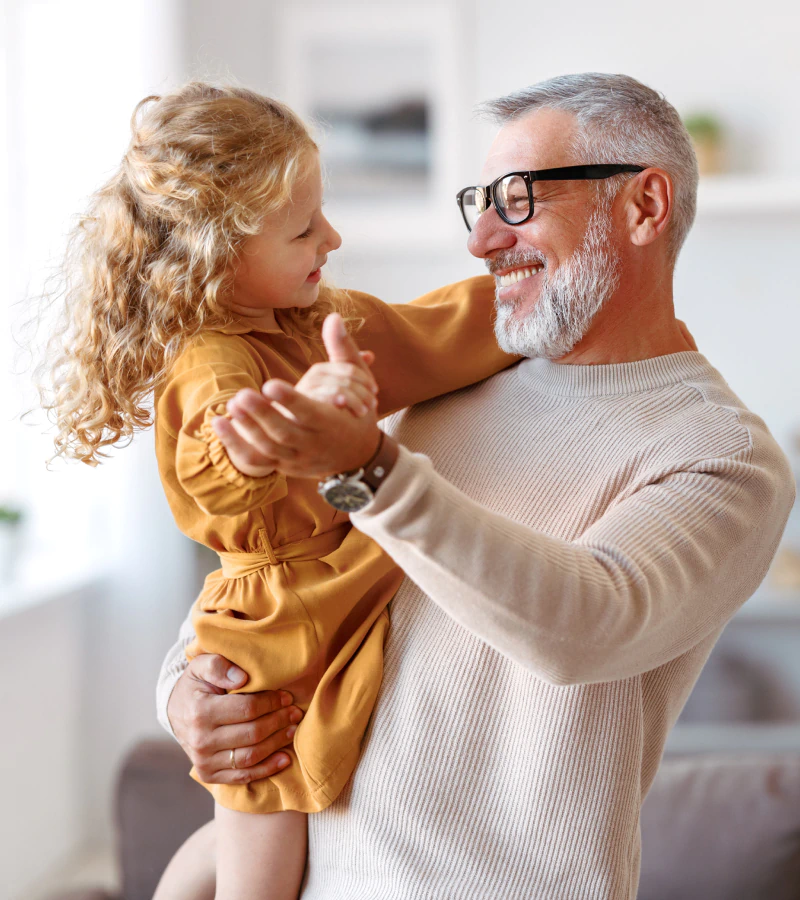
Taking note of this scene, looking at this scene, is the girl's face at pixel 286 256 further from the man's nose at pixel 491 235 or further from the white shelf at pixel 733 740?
the white shelf at pixel 733 740

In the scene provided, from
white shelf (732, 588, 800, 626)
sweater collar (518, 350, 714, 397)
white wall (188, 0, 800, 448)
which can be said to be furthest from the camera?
white wall (188, 0, 800, 448)

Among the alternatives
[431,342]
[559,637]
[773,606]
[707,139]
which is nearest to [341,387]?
[559,637]

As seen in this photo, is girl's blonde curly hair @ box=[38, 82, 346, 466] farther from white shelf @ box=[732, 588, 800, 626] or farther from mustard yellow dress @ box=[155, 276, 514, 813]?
white shelf @ box=[732, 588, 800, 626]

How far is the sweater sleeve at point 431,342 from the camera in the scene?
54.2 inches

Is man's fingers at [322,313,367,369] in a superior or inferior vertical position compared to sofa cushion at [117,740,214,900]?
superior

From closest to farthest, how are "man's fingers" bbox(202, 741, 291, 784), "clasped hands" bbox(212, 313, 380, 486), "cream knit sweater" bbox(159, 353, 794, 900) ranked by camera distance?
1. "clasped hands" bbox(212, 313, 380, 486)
2. "cream knit sweater" bbox(159, 353, 794, 900)
3. "man's fingers" bbox(202, 741, 291, 784)

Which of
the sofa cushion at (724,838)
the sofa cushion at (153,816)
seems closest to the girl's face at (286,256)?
the sofa cushion at (153,816)

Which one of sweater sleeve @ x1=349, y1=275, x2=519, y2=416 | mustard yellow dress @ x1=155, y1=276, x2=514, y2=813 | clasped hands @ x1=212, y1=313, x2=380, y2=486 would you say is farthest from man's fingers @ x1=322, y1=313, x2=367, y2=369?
sweater sleeve @ x1=349, y1=275, x2=519, y2=416

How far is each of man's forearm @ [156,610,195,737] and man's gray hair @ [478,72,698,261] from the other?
2.88 feet

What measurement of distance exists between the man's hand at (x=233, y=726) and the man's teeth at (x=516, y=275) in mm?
671

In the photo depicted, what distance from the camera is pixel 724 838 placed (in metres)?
1.98

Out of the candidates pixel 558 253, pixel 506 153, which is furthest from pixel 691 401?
pixel 506 153

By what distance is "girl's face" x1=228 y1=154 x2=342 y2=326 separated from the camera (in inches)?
A: 45.2

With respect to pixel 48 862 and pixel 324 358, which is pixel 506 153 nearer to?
pixel 324 358
